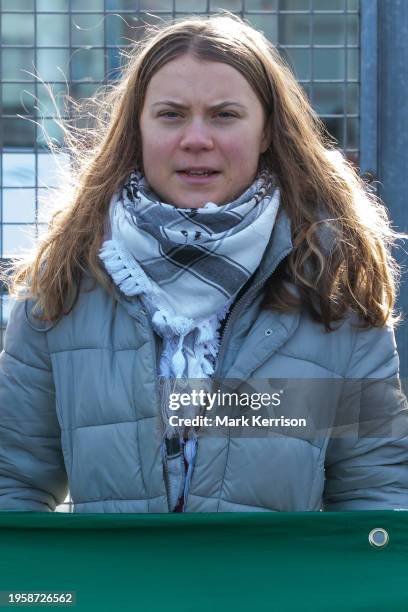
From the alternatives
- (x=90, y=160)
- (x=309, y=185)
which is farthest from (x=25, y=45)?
(x=309, y=185)

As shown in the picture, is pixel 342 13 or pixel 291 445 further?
pixel 342 13

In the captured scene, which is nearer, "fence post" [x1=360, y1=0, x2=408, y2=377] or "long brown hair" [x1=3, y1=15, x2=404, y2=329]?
"long brown hair" [x1=3, y1=15, x2=404, y2=329]

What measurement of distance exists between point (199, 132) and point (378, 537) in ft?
2.86

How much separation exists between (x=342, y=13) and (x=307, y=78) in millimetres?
247

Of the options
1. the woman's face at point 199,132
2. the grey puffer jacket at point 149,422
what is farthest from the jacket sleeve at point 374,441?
the woman's face at point 199,132

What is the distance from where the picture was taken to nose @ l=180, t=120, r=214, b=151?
8.39 ft

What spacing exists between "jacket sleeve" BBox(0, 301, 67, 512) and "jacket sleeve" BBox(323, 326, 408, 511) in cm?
59

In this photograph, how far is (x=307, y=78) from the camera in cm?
441

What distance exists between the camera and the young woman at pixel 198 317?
2.54 metres

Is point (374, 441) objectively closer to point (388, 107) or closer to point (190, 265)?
point (190, 265)

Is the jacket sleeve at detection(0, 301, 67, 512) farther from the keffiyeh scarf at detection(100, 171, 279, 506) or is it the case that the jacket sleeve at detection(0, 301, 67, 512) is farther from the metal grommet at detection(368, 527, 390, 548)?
the metal grommet at detection(368, 527, 390, 548)

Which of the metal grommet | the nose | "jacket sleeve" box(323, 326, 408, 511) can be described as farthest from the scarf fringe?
the metal grommet

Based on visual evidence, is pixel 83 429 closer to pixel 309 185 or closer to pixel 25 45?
pixel 309 185

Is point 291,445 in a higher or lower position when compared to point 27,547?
higher
